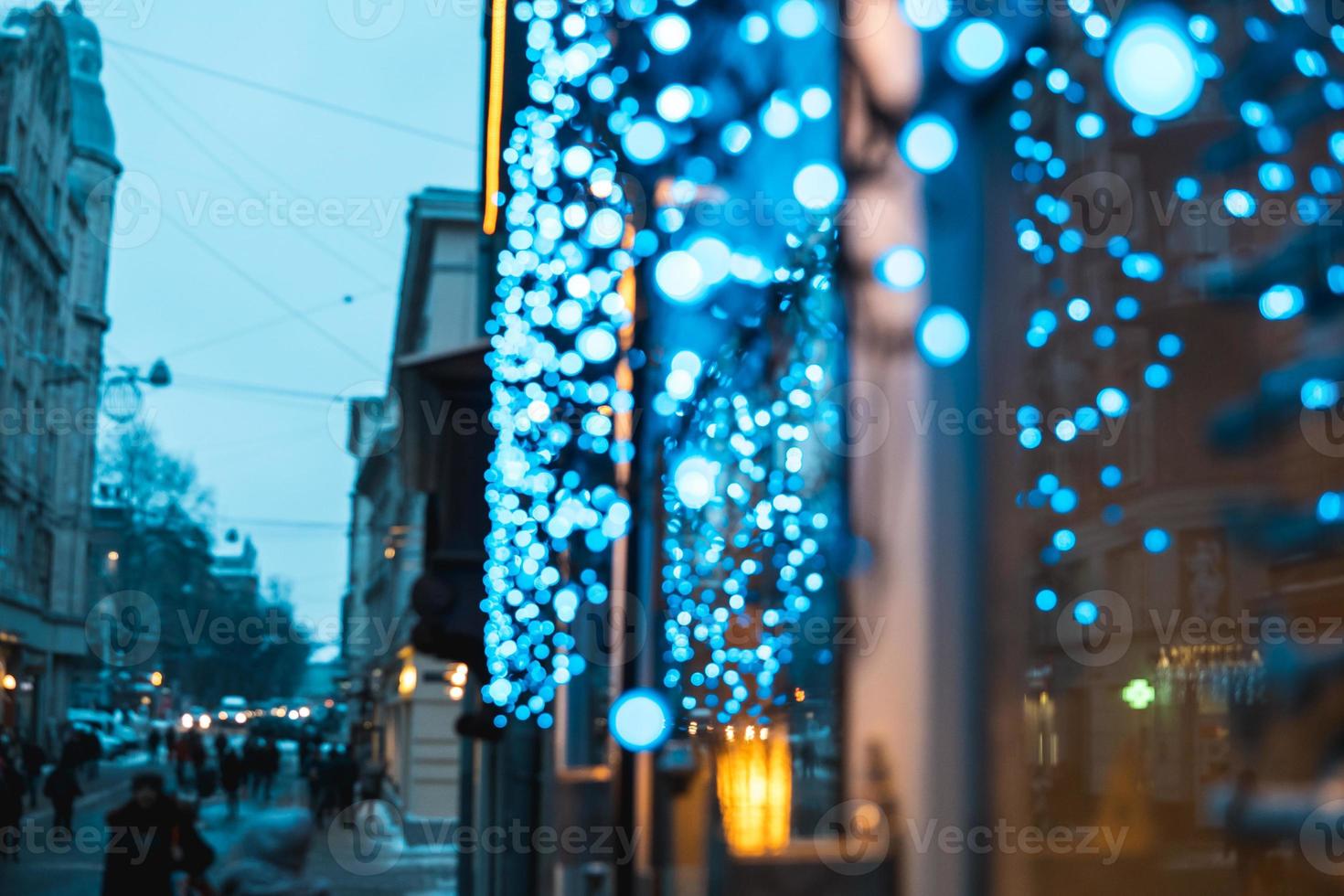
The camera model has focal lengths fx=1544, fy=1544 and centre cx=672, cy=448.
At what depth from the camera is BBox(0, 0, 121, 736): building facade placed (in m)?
44.6

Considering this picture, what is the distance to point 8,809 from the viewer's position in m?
18.7

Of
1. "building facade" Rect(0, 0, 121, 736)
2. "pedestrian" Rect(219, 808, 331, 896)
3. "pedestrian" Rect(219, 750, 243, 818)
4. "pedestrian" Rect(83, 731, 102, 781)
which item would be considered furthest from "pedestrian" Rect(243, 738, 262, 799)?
"pedestrian" Rect(219, 808, 331, 896)

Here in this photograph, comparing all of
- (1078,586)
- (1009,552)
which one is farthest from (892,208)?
(1078,586)

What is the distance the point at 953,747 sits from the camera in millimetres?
1864

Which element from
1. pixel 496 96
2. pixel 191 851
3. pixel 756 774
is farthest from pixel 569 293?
pixel 496 96

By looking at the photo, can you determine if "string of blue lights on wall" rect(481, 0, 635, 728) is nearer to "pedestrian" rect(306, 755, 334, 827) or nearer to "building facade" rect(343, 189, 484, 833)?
"building facade" rect(343, 189, 484, 833)

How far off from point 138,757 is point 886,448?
5419 cm

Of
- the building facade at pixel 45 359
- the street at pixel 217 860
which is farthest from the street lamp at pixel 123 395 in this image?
the street at pixel 217 860

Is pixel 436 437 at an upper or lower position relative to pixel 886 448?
upper

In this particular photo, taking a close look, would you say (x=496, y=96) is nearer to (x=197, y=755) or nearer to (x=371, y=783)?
(x=197, y=755)

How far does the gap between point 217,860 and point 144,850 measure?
11366 mm

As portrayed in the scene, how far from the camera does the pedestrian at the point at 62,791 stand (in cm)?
2441

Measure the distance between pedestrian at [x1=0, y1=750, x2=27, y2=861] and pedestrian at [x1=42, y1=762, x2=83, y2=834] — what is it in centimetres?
445

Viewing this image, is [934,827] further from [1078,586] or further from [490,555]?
[490,555]
